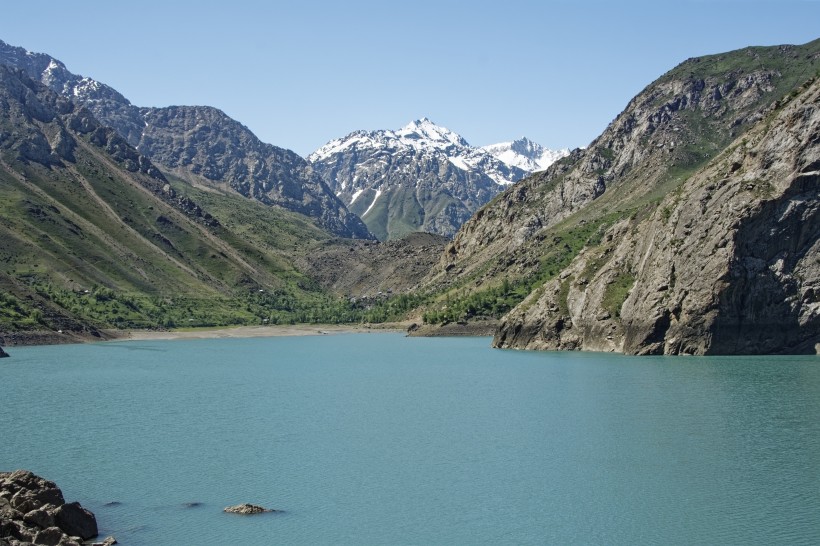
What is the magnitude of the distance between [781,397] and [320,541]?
69866mm

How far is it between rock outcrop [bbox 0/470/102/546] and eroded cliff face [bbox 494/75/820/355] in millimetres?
122069

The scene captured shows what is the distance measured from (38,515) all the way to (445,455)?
3470cm

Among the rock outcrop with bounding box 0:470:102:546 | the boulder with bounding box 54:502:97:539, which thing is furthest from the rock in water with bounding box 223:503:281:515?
the boulder with bounding box 54:502:97:539

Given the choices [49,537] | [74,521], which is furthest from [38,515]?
[49,537]

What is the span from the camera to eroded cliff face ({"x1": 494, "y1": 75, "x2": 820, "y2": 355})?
463 ft

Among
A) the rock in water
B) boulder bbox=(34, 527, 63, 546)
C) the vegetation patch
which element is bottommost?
the rock in water

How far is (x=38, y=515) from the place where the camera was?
1797 inches

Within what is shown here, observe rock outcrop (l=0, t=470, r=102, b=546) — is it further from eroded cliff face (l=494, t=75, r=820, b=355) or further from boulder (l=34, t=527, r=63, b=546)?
eroded cliff face (l=494, t=75, r=820, b=355)

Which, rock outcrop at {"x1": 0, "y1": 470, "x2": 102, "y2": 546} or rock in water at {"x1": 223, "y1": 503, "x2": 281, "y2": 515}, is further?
rock in water at {"x1": 223, "y1": 503, "x2": 281, "y2": 515}

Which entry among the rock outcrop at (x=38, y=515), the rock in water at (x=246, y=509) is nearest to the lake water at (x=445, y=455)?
the rock in water at (x=246, y=509)

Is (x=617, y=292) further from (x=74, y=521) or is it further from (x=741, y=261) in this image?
(x=74, y=521)

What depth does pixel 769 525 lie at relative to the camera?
48969 mm

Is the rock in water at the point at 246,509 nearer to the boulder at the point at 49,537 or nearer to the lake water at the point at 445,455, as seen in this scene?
the lake water at the point at 445,455

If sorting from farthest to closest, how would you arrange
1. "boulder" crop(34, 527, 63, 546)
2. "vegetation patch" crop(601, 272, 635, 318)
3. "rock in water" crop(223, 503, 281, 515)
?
1. "vegetation patch" crop(601, 272, 635, 318)
2. "rock in water" crop(223, 503, 281, 515)
3. "boulder" crop(34, 527, 63, 546)
